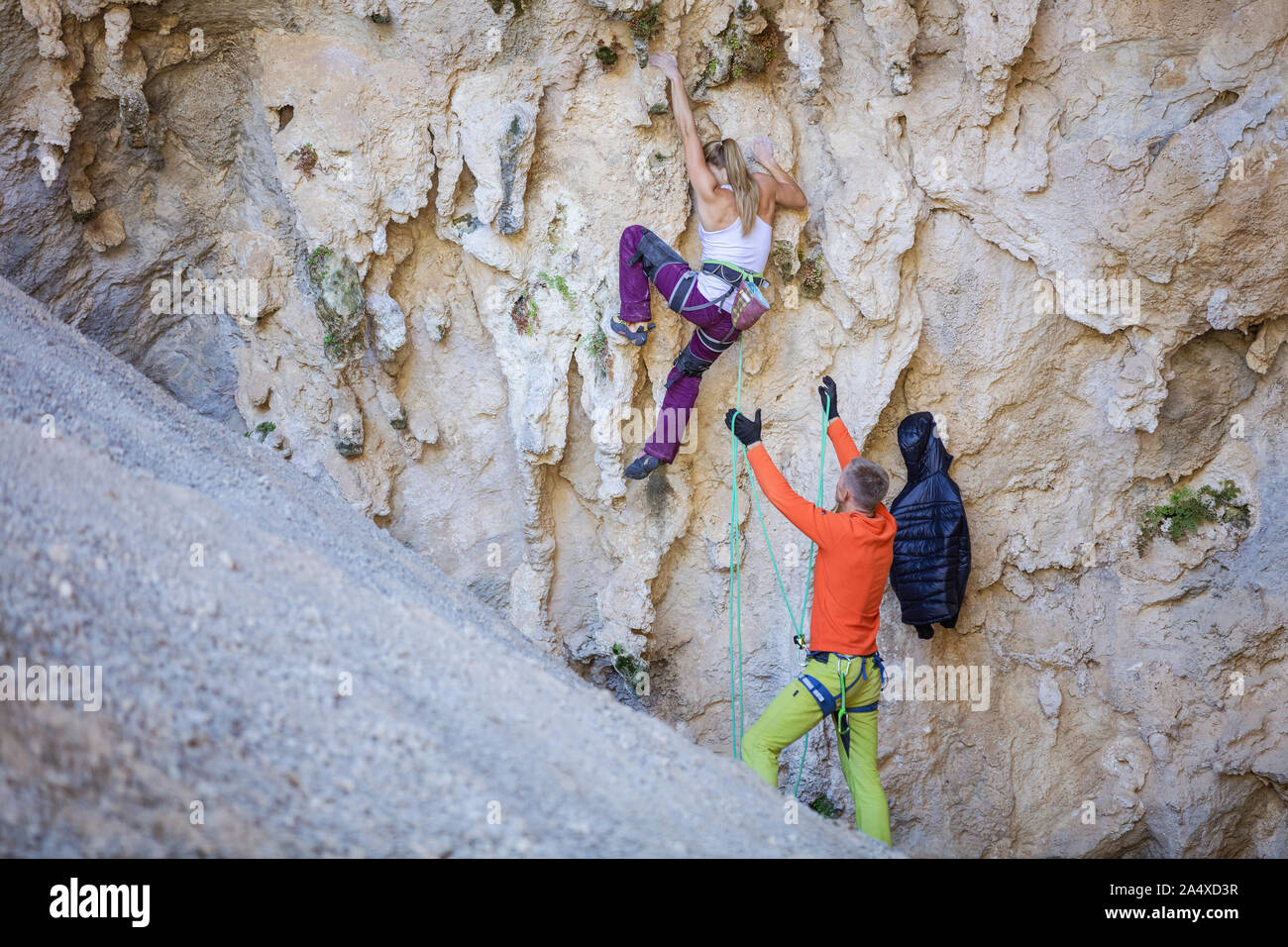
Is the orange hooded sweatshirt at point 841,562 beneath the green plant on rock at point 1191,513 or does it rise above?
beneath

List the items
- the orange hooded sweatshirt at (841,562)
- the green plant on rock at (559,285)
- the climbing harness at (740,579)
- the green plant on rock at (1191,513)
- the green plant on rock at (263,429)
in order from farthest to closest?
the green plant on rock at (263,429) < the green plant on rock at (559,285) < the climbing harness at (740,579) < the green plant on rock at (1191,513) < the orange hooded sweatshirt at (841,562)

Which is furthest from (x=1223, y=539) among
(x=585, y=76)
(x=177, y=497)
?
(x=177, y=497)

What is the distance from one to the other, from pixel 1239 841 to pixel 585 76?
20.2 feet

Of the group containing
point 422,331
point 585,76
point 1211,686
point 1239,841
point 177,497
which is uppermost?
point 585,76

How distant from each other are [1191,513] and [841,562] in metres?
2.64

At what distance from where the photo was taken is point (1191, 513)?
18.2 feet

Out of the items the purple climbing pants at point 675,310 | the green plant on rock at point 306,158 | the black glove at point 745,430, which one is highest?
the green plant on rock at point 306,158

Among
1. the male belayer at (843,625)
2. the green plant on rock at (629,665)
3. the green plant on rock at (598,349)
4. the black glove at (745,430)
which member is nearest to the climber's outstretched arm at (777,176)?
the green plant on rock at (598,349)

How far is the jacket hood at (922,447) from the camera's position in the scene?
563cm

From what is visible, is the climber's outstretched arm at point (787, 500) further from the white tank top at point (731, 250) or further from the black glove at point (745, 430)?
the white tank top at point (731, 250)

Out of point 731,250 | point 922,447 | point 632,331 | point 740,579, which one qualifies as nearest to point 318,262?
point 632,331

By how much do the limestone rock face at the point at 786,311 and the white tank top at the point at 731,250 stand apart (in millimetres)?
489

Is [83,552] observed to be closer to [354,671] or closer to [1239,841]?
[354,671]

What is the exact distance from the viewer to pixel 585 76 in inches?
219
